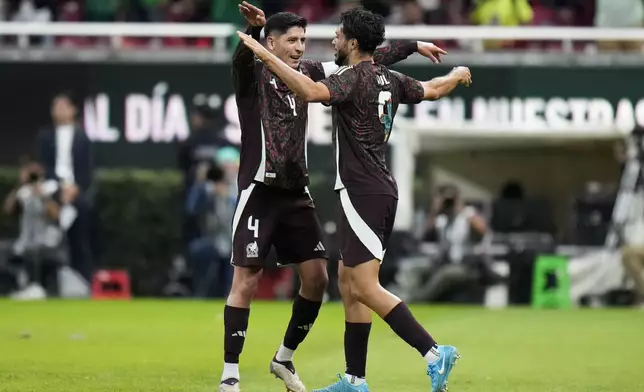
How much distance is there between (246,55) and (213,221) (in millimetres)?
11243

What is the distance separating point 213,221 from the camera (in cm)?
1995

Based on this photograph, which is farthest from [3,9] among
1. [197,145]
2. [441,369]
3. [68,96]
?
[441,369]

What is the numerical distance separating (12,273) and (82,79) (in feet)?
9.68

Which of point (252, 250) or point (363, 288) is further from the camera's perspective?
point (252, 250)

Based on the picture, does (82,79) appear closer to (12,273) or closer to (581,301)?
(12,273)

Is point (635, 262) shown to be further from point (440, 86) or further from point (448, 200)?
point (440, 86)

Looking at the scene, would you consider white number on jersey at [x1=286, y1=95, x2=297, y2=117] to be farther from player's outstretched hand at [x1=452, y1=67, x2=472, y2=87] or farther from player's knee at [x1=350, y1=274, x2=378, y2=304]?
player's knee at [x1=350, y1=274, x2=378, y2=304]

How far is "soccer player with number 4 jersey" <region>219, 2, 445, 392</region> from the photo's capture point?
9.05 metres

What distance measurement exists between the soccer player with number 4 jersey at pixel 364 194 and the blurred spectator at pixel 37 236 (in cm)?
1203

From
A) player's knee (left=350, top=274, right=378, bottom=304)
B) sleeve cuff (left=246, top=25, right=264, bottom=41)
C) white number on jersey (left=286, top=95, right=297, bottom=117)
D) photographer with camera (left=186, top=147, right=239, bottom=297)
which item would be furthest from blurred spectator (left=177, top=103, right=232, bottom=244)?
player's knee (left=350, top=274, right=378, bottom=304)

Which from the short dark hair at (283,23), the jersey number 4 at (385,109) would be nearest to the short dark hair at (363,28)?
the jersey number 4 at (385,109)

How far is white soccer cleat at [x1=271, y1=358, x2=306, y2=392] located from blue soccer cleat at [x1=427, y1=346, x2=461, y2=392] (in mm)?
1213

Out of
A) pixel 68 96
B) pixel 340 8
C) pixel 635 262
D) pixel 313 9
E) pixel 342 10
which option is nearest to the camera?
pixel 635 262

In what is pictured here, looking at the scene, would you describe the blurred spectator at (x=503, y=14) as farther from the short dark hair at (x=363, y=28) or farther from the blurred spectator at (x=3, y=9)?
the short dark hair at (x=363, y=28)
